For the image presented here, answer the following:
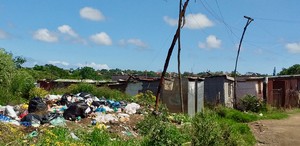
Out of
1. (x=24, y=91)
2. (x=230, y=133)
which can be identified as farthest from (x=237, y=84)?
(x=230, y=133)

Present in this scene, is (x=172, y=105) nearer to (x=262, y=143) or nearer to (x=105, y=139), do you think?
(x=262, y=143)

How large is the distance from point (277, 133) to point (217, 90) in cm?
1028

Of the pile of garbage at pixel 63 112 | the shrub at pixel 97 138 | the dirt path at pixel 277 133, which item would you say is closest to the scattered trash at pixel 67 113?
the pile of garbage at pixel 63 112

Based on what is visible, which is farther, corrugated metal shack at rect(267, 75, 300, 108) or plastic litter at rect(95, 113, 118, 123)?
corrugated metal shack at rect(267, 75, 300, 108)

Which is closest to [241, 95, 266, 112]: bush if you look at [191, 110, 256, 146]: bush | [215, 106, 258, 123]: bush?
[215, 106, 258, 123]: bush

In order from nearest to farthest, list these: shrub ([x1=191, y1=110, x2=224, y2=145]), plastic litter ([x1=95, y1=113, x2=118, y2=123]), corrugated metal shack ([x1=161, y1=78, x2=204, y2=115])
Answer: shrub ([x1=191, y1=110, x2=224, y2=145])
plastic litter ([x1=95, y1=113, x2=118, y2=123])
corrugated metal shack ([x1=161, y1=78, x2=204, y2=115])

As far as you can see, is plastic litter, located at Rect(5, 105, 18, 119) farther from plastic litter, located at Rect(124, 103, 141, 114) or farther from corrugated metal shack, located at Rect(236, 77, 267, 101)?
corrugated metal shack, located at Rect(236, 77, 267, 101)

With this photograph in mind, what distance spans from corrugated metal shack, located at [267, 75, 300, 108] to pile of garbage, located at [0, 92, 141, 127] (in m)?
16.1

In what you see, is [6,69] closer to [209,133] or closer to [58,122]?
[58,122]

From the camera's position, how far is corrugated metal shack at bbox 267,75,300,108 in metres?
28.8

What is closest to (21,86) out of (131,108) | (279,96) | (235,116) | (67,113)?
(131,108)

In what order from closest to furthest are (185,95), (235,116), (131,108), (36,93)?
(131,108) → (36,93) → (235,116) → (185,95)

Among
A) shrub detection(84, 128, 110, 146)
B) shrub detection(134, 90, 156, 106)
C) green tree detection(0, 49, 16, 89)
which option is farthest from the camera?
green tree detection(0, 49, 16, 89)

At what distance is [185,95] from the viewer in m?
19.6
